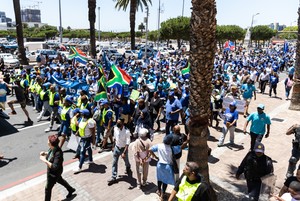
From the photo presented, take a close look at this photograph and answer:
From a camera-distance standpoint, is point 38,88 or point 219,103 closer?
point 219,103

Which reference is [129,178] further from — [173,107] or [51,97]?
[51,97]

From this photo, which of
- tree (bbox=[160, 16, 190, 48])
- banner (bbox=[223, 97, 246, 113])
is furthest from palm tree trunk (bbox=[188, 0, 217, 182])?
tree (bbox=[160, 16, 190, 48])

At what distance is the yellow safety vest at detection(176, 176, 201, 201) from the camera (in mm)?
3961

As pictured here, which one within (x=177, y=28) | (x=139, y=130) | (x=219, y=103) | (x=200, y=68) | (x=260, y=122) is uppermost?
(x=177, y=28)

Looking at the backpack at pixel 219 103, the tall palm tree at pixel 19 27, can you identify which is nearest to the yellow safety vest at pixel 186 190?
the backpack at pixel 219 103

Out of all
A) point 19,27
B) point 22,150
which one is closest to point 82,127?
point 22,150

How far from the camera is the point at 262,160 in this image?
4875 millimetres

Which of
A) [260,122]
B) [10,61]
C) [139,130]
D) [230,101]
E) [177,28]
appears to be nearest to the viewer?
[139,130]

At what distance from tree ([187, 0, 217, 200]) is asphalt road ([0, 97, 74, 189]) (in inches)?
171

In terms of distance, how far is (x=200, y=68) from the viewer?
17.0ft

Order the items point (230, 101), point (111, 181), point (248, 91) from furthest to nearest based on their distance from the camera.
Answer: point (248, 91) → point (230, 101) → point (111, 181)

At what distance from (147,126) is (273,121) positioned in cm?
692

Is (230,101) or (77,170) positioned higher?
(230,101)

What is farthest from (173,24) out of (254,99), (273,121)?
(273,121)
